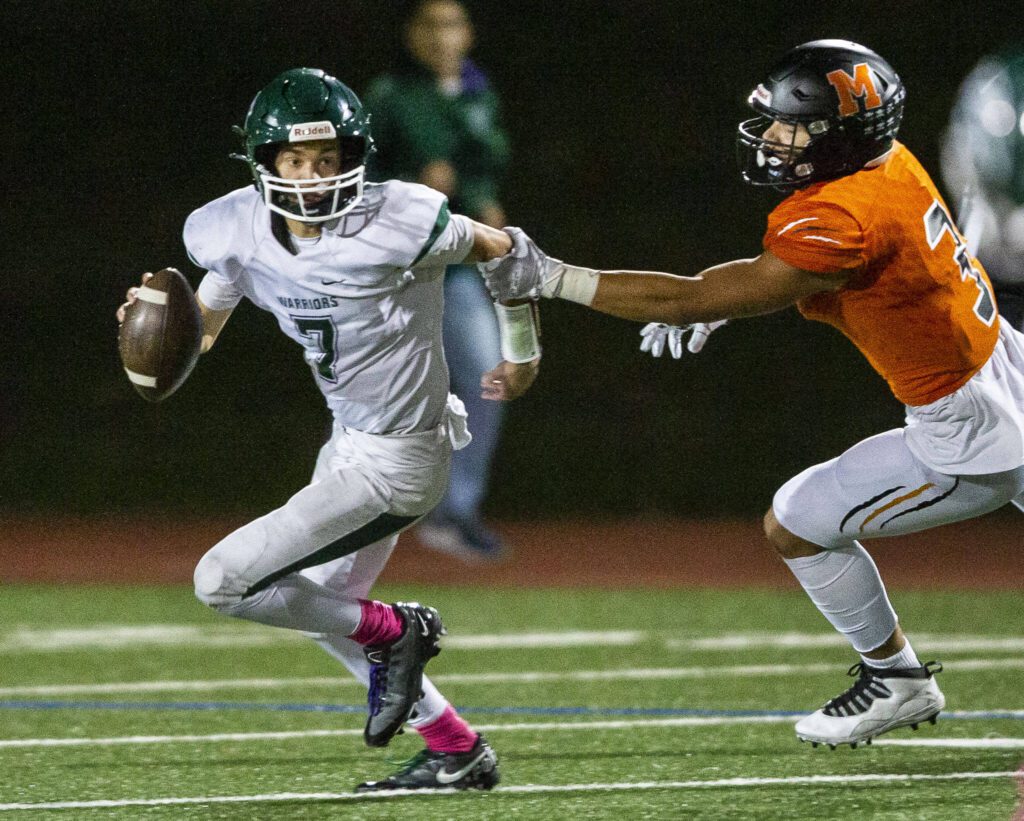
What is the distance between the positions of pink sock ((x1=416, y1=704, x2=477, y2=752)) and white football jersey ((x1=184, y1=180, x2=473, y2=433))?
681 mm

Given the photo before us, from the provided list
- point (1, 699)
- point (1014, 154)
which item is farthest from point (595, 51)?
point (1, 699)

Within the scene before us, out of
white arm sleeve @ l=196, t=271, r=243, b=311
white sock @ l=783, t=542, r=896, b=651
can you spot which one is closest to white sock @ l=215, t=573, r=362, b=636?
white arm sleeve @ l=196, t=271, r=243, b=311

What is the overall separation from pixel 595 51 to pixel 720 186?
1.12 m

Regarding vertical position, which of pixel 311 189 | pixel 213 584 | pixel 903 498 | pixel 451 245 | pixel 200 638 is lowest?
pixel 200 638

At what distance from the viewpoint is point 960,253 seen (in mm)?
→ 3910

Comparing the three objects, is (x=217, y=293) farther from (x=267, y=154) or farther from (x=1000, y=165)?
(x=1000, y=165)

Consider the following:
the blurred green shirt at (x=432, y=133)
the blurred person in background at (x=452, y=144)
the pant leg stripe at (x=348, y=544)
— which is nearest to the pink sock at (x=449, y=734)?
the pant leg stripe at (x=348, y=544)

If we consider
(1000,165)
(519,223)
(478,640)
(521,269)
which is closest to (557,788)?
(521,269)

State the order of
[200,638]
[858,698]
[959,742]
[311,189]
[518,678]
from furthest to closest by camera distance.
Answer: [200,638] < [518,678] < [959,742] < [858,698] < [311,189]

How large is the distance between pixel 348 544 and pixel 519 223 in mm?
6471

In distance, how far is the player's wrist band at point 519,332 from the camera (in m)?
3.91

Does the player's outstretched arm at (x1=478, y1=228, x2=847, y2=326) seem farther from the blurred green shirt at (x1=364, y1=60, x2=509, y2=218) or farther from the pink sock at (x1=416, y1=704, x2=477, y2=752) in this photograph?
the blurred green shirt at (x1=364, y1=60, x2=509, y2=218)

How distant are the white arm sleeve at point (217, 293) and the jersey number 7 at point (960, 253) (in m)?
1.55

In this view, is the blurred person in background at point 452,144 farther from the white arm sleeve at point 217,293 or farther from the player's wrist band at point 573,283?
the player's wrist band at point 573,283
